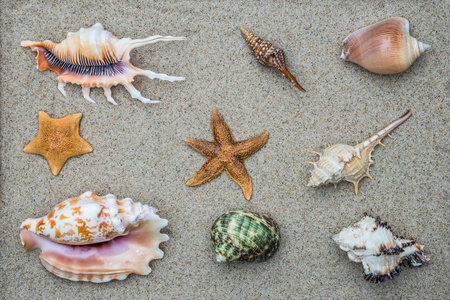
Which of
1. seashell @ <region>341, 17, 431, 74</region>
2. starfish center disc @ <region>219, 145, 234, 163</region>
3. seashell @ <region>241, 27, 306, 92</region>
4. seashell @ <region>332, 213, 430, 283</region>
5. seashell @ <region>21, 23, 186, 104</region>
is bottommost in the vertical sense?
seashell @ <region>332, 213, 430, 283</region>

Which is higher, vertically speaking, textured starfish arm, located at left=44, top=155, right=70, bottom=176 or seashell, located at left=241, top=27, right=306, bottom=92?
seashell, located at left=241, top=27, right=306, bottom=92

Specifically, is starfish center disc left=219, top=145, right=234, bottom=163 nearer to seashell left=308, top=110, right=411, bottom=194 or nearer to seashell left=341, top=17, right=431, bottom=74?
seashell left=308, top=110, right=411, bottom=194

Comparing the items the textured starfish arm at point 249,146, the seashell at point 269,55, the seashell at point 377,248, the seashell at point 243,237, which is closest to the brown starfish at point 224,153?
the textured starfish arm at point 249,146

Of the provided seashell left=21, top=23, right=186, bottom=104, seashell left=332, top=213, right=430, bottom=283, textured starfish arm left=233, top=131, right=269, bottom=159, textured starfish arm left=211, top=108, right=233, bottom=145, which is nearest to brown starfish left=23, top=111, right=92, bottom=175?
seashell left=21, top=23, right=186, bottom=104

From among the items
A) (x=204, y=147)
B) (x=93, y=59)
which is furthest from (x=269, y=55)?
(x=93, y=59)

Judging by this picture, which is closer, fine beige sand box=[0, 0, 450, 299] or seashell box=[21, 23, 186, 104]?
seashell box=[21, 23, 186, 104]

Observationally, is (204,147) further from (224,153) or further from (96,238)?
(96,238)

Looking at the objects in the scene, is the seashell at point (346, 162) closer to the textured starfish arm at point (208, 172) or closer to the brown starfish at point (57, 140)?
Answer: the textured starfish arm at point (208, 172)

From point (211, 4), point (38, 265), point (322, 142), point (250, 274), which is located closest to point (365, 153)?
point (322, 142)
